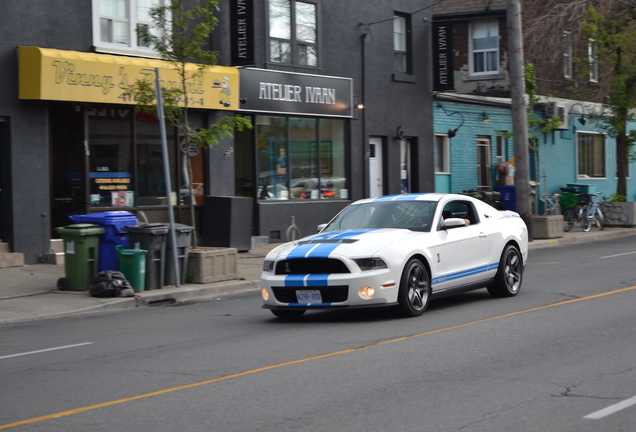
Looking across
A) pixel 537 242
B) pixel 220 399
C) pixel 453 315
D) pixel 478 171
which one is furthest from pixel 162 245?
pixel 478 171

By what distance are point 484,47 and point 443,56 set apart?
14.0 feet

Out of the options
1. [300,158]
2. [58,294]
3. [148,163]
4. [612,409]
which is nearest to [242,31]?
[148,163]

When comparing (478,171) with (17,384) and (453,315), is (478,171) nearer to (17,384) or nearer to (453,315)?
(453,315)

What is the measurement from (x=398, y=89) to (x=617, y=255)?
9588mm

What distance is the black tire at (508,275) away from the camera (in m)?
12.6

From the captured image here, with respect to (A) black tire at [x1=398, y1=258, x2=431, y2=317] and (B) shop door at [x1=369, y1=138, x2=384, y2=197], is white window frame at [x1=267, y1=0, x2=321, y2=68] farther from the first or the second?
(A) black tire at [x1=398, y1=258, x2=431, y2=317]

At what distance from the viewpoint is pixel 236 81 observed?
21234 mm

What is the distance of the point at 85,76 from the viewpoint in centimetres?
1788

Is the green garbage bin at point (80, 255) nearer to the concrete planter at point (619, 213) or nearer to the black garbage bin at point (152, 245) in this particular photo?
the black garbage bin at point (152, 245)

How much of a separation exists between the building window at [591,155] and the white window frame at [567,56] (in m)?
2.52

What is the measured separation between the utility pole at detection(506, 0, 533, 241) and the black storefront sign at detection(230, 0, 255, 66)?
268 inches

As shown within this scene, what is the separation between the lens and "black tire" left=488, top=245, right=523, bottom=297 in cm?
1264

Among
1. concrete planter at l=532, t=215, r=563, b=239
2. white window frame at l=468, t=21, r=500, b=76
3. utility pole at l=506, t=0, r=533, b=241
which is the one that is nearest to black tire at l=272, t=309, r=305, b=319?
utility pole at l=506, t=0, r=533, b=241

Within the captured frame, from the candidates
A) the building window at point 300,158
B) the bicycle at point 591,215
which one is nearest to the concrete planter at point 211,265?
the building window at point 300,158
